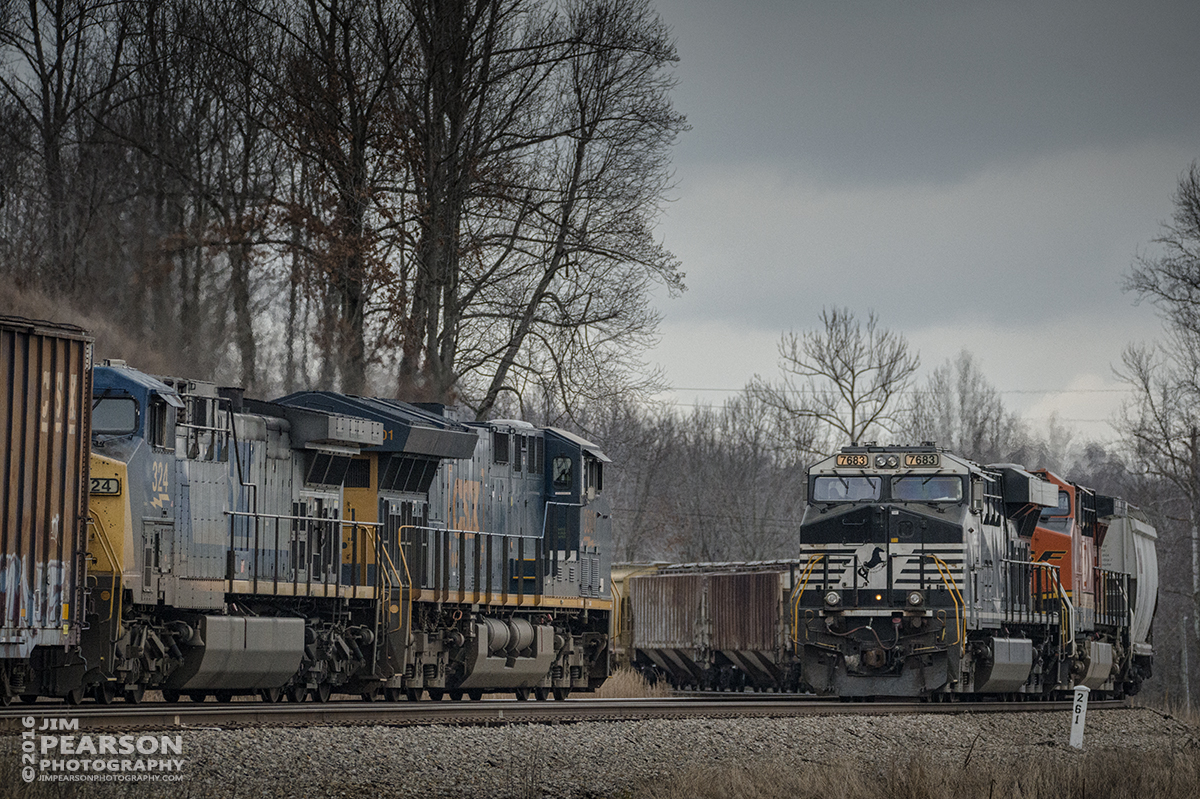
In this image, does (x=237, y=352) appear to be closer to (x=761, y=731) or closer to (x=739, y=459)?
(x=761, y=731)

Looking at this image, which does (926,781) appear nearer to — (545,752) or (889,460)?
(545,752)

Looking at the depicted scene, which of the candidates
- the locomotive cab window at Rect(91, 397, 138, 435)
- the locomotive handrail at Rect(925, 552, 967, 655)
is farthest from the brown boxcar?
the locomotive handrail at Rect(925, 552, 967, 655)

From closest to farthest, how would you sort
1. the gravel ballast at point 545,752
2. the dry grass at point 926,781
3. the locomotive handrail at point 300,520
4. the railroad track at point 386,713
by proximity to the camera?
the gravel ballast at point 545,752, the dry grass at point 926,781, the railroad track at point 386,713, the locomotive handrail at point 300,520

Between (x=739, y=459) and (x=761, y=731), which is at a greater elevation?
(x=739, y=459)

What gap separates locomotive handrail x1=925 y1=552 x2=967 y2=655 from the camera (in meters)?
21.3

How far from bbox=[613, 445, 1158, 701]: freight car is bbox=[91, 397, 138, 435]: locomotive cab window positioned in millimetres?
10187

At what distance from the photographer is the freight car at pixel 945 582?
21.7 metres

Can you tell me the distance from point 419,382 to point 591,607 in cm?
852

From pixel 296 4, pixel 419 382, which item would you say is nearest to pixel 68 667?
pixel 419 382

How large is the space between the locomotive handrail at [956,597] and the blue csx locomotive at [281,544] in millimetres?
5333

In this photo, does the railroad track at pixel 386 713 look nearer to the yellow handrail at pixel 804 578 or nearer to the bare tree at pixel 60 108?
→ the yellow handrail at pixel 804 578

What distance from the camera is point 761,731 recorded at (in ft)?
51.9

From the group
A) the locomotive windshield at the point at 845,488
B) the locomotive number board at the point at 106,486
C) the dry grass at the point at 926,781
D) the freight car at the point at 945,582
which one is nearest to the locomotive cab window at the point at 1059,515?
the freight car at the point at 945,582

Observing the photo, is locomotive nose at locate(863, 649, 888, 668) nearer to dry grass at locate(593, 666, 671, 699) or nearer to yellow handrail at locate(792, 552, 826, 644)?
yellow handrail at locate(792, 552, 826, 644)
